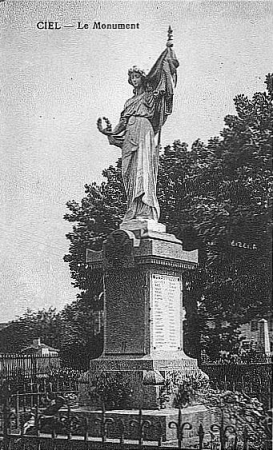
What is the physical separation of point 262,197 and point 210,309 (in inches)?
157

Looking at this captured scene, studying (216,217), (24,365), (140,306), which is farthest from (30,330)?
(140,306)

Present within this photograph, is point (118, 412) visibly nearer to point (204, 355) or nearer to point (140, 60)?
point (140, 60)

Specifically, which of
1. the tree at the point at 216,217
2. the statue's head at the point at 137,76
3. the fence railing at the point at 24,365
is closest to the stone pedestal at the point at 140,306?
the statue's head at the point at 137,76

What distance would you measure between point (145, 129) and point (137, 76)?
80cm

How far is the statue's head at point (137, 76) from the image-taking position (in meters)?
9.90

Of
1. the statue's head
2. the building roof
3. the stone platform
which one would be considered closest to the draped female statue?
the statue's head

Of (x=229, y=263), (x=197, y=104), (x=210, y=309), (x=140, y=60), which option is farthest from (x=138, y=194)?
(x=210, y=309)

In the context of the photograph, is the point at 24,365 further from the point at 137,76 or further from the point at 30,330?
the point at 137,76

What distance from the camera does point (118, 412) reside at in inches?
331

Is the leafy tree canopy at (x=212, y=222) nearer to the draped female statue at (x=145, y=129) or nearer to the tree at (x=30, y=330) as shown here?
the tree at (x=30, y=330)

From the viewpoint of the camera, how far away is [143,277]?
9.24 m

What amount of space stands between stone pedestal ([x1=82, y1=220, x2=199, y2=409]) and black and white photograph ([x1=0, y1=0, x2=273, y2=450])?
0.07 feet

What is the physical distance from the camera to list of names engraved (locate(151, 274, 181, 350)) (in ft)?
30.2

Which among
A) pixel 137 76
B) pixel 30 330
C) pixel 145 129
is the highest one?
pixel 137 76
